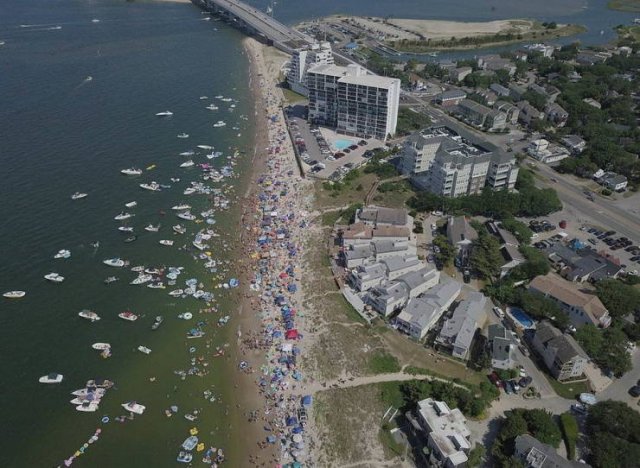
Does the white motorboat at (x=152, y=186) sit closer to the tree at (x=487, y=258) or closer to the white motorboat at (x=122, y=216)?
the white motorboat at (x=122, y=216)

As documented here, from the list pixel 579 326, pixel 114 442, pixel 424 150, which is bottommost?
pixel 114 442

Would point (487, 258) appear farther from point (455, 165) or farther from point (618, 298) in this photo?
point (455, 165)

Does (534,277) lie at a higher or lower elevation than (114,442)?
higher

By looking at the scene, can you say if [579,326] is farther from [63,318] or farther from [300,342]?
[63,318]

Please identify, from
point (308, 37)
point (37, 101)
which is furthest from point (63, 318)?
point (308, 37)

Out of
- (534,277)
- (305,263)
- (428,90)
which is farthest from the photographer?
(428,90)

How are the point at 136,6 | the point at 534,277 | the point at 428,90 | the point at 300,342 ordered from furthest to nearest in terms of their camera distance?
1. the point at 136,6
2. the point at 428,90
3. the point at 534,277
4. the point at 300,342

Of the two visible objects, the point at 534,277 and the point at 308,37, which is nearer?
the point at 534,277

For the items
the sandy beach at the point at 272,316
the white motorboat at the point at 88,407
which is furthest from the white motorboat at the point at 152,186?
the white motorboat at the point at 88,407
